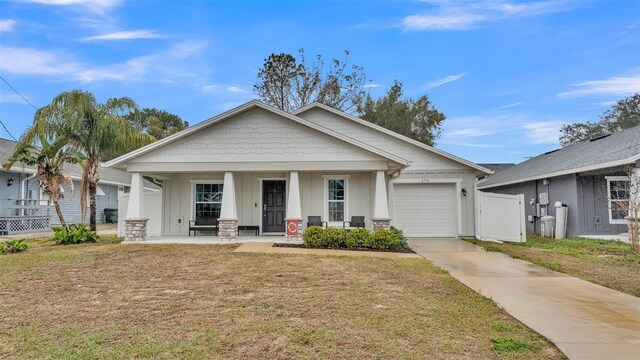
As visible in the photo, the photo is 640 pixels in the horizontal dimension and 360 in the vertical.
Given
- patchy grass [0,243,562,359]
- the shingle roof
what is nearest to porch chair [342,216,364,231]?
patchy grass [0,243,562,359]

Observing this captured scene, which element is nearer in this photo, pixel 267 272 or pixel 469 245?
pixel 267 272

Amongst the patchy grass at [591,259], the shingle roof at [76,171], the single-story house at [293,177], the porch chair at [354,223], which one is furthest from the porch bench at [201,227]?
the patchy grass at [591,259]

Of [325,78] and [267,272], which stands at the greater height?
[325,78]

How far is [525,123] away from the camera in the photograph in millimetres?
26078

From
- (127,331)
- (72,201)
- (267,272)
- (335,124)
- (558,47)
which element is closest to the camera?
(127,331)

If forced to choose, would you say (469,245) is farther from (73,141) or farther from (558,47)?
(73,141)

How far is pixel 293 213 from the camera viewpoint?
12648 millimetres

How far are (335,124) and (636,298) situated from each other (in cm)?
1281

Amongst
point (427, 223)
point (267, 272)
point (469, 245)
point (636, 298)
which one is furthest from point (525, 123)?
point (267, 272)

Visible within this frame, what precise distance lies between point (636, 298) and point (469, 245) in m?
6.90

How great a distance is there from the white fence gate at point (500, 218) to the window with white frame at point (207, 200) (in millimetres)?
10413

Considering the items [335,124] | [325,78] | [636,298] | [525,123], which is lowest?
[636,298]

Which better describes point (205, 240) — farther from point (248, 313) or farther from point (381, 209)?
point (248, 313)

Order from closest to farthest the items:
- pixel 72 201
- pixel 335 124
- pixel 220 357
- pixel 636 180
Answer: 1. pixel 220 357
2. pixel 636 180
3. pixel 335 124
4. pixel 72 201
